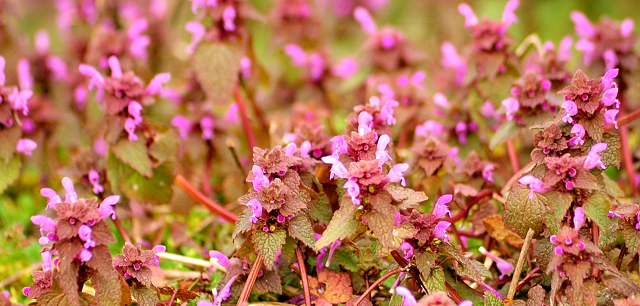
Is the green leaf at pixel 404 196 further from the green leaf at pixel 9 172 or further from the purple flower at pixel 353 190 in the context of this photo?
the green leaf at pixel 9 172

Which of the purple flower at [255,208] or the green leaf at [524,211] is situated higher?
the purple flower at [255,208]

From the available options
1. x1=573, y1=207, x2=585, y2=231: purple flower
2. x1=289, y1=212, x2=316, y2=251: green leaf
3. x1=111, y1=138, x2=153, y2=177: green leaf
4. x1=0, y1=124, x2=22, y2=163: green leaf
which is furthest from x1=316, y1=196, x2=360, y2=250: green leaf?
x1=0, y1=124, x2=22, y2=163: green leaf

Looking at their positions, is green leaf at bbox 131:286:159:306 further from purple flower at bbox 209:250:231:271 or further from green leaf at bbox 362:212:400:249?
green leaf at bbox 362:212:400:249

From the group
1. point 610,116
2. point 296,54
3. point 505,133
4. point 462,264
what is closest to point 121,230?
point 462,264

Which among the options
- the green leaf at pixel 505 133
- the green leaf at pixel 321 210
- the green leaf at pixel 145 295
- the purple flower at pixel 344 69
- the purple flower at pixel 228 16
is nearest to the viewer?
the green leaf at pixel 145 295

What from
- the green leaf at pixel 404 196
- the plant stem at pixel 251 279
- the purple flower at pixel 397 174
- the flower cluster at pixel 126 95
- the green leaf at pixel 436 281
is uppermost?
the flower cluster at pixel 126 95

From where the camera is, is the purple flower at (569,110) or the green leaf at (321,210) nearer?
the purple flower at (569,110)

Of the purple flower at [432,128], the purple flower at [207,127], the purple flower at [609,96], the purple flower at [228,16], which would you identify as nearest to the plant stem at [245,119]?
the purple flower at [207,127]

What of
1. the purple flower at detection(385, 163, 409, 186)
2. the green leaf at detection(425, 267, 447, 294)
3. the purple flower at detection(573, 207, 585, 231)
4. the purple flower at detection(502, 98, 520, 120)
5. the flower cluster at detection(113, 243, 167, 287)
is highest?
the purple flower at detection(385, 163, 409, 186)
